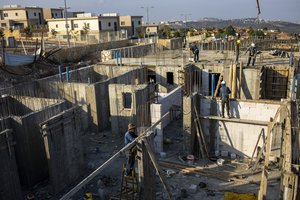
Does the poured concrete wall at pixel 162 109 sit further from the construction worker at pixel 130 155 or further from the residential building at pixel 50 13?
the residential building at pixel 50 13

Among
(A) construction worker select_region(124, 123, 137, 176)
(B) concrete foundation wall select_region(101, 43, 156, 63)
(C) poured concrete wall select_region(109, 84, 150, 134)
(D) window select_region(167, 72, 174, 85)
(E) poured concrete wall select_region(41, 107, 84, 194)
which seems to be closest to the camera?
(A) construction worker select_region(124, 123, 137, 176)

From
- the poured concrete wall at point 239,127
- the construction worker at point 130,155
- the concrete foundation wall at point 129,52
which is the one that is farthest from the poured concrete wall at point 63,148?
the concrete foundation wall at point 129,52

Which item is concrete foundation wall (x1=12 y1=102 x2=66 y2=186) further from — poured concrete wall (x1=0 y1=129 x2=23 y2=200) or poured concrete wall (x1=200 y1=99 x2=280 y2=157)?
poured concrete wall (x1=200 y1=99 x2=280 y2=157)

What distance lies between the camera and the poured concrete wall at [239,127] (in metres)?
12.2

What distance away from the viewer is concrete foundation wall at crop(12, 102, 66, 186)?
10.4 metres

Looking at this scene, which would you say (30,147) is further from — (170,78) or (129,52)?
(129,52)

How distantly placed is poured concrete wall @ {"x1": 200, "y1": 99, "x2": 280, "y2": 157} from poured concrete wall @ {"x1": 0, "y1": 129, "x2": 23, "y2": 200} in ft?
24.5

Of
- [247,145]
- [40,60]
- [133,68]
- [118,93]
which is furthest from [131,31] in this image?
[247,145]

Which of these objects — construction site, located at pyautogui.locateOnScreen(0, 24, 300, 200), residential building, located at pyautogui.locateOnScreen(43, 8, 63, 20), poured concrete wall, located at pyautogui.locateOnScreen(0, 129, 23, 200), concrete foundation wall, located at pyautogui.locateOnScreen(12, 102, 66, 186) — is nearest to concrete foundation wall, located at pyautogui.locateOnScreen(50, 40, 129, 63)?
construction site, located at pyautogui.locateOnScreen(0, 24, 300, 200)

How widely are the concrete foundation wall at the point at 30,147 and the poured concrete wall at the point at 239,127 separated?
6.38 meters

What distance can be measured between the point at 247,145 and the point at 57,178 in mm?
7495

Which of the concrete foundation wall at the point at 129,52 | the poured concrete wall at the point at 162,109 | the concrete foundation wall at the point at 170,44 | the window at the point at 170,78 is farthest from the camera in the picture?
the concrete foundation wall at the point at 170,44

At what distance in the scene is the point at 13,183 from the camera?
9320 mm

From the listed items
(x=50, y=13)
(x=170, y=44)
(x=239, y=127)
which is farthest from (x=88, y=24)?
(x=239, y=127)
